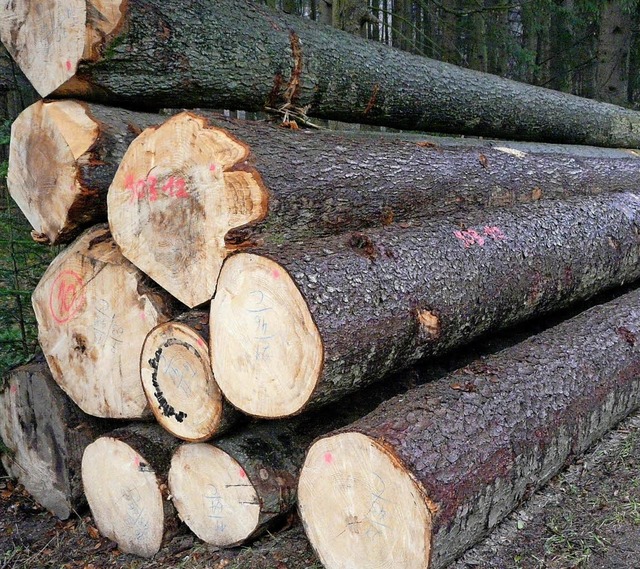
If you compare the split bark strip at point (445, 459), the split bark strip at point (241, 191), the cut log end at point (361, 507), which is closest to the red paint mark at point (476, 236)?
→ the split bark strip at point (241, 191)

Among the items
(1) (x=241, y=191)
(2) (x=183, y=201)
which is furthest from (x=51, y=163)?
(1) (x=241, y=191)

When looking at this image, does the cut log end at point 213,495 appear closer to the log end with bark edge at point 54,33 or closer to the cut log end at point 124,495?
the cut log end at point 124,495

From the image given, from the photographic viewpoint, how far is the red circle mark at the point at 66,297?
299 cm

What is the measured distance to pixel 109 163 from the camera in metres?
2.96

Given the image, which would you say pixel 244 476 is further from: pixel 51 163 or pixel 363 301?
pixel 51 163

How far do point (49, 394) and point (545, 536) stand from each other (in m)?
2.42

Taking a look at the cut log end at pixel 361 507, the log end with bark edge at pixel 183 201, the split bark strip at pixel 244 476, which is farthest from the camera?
the split bark strip at pixel 244 476

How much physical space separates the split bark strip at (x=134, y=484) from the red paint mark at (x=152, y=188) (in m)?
1.08

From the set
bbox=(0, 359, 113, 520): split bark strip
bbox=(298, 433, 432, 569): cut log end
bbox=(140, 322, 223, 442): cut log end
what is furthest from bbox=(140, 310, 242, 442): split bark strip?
bbox=(0, 359, 113, 520): split bark strip

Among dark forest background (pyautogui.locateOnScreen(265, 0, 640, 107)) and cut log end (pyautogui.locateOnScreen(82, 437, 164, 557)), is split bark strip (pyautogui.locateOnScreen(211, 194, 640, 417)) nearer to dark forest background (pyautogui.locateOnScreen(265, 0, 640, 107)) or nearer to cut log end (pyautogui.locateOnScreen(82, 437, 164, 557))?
cut log end (pyautogui.locateOnScreen(82, 437, 164, 557))

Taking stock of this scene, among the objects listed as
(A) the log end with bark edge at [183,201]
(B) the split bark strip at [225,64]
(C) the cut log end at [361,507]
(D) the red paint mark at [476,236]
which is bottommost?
(C) the cut log end at [361,507]

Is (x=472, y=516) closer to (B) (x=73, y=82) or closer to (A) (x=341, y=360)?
(A) (x=341, y=360)

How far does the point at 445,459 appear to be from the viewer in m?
2.09

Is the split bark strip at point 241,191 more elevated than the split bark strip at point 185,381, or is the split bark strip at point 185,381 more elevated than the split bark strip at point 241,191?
the split bark strip at point 241,191
